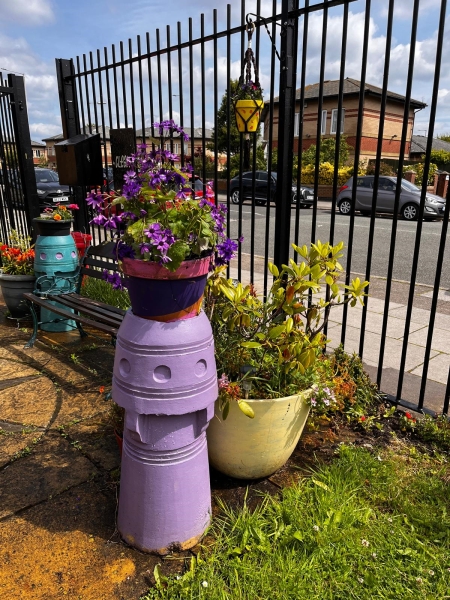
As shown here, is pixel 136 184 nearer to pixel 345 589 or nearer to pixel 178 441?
pixel 178 441

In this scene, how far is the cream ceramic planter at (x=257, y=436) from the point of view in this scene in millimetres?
2268

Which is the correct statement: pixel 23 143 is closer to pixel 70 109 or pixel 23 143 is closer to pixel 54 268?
pixel 70 109

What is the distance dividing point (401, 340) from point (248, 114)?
2673mm

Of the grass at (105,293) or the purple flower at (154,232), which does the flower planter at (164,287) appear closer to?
the purple flower at (154,232)

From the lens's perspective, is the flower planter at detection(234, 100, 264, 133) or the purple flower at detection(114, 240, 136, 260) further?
the flower planter at detection(234, 100, 264, 133)

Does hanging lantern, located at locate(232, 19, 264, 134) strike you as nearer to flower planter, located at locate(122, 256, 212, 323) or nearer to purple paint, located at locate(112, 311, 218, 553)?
flower planter, located at locate(122, 256, 212, 323)

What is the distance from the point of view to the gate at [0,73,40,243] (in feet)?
19.1

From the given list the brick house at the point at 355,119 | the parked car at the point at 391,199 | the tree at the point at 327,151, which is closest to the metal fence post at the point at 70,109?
the parked car at the point at 391,199

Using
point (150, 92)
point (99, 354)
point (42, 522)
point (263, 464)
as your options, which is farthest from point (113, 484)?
point (150, 92)

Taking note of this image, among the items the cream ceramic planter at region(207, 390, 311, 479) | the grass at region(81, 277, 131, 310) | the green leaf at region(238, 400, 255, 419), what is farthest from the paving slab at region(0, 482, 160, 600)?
the grass at region(81, 277, 131, 310)

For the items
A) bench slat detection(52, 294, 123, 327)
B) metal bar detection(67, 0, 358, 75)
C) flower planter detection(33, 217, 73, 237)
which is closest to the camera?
metal bar detection(67, 0, 358, 75)

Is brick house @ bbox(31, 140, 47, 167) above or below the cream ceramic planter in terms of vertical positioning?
above

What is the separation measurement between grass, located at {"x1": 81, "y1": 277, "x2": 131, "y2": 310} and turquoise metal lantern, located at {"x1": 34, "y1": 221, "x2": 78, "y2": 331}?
0.58 metres

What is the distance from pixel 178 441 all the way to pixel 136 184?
3.64 ft
